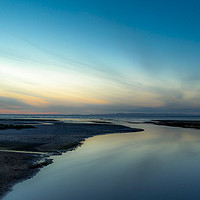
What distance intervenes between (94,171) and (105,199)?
432 cm

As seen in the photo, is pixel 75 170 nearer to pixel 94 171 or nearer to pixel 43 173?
pixel 94 171

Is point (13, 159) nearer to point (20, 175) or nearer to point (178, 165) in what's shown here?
point (20, 175)

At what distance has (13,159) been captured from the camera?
46.8ft

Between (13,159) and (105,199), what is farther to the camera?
(13,159)

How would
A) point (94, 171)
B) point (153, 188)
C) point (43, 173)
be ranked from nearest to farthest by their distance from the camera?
point (153, 188) → point (43, 173) → point (94, 171)

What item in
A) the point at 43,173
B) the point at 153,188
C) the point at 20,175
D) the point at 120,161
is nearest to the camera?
the point at 153,188

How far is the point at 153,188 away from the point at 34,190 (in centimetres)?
657

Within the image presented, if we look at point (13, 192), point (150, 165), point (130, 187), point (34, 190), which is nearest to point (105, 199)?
point (130, 187)

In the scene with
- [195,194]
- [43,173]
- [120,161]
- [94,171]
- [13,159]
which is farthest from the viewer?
[120,161]

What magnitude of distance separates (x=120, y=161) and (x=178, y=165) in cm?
478

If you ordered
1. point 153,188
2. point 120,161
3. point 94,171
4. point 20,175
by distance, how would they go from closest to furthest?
point 153,188 → point 20,175 → point 94,171 → point 120,161

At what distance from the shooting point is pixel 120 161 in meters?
15.7

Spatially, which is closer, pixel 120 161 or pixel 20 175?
pixel 20 175

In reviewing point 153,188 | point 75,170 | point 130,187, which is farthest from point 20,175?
point 153,188
